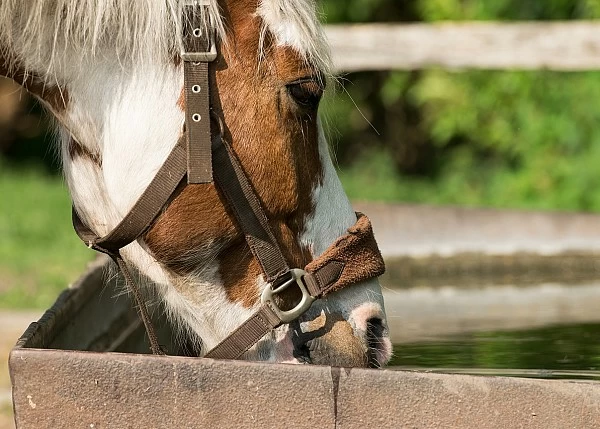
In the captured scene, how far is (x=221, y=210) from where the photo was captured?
235 cm

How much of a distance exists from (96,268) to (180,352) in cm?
54

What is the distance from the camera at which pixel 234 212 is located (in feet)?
7.69

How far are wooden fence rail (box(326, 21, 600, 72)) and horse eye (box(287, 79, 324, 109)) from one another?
348 centimetres

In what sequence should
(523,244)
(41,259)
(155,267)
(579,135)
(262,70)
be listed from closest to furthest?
(262,70)
(155,267)
(523,244)
(41,259)
(579,135)

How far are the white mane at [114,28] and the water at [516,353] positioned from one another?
3.38 feet

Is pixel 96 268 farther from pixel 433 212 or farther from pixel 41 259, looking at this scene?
pixel 41 259

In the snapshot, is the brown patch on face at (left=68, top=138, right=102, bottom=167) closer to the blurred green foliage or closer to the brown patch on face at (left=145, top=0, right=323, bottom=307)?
the brown patch on face at (left=145, top=0, right=323, bottom=307)

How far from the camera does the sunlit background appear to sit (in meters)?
6.66

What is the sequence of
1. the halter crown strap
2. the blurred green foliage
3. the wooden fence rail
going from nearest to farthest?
1. the halter crown strap
2. the wooden fence rail
3. the blurred green foliage

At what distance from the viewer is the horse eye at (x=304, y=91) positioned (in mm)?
2354

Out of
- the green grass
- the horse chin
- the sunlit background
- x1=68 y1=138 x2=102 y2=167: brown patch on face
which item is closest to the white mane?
x1=68 y1=138 x2=102 y2=167: brown patch on face

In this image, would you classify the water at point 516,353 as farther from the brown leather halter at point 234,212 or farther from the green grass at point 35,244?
the green grass at point 35,244

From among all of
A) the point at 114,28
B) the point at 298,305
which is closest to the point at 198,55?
the point at 114,28

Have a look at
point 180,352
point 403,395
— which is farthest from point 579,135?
point 403,395
